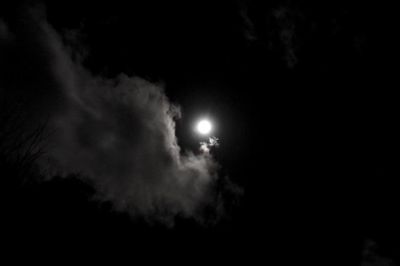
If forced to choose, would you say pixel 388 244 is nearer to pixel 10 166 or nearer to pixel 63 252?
pixel 10 166

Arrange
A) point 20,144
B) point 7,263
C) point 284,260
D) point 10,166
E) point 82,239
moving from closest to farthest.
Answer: point 20,144 → point 10,166 → point 7,263 → point 284,260 → point 82,239

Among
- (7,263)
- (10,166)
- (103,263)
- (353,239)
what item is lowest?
(7,263)

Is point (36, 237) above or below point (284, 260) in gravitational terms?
below

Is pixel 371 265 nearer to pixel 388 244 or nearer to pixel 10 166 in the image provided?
pixel 388 244

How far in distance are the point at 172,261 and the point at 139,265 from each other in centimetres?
619

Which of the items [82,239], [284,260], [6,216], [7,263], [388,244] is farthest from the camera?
[82,239]

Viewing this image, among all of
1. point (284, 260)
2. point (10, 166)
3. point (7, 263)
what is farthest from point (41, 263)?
point (284, 260)

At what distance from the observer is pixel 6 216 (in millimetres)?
13125

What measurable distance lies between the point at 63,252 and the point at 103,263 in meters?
12.7

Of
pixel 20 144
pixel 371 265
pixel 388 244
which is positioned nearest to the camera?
pixel 20 144

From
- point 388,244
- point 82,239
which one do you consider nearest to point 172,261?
point 82,239

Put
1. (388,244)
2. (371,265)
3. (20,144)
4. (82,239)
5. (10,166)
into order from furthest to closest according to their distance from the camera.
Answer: (82,239) → (371,265) → (388,244) → (10,166) → (20,144)

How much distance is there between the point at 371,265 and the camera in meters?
18.9

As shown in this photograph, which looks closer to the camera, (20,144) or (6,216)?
(20,144)
